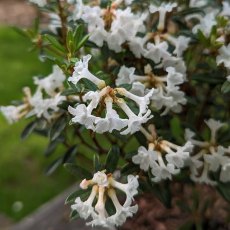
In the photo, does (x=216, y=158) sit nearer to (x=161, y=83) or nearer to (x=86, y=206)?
(x=161, y=83)

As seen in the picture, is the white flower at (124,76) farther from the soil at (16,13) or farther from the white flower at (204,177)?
the soil at (16,13)

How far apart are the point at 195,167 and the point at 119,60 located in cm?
34

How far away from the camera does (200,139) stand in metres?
1.64

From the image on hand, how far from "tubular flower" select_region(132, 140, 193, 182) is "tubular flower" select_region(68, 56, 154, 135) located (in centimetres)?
15

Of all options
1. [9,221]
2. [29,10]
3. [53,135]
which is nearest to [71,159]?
[53,135]

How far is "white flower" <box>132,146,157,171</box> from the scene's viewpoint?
1403 mm

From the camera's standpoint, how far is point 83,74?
48.3 inches

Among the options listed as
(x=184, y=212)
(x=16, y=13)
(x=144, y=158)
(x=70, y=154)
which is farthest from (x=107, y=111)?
(x=16, y=13)

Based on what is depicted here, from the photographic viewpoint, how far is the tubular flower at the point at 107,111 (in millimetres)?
1189

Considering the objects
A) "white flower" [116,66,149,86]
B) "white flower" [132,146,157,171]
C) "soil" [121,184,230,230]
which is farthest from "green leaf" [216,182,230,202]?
"white flower" [116,66,149,86]

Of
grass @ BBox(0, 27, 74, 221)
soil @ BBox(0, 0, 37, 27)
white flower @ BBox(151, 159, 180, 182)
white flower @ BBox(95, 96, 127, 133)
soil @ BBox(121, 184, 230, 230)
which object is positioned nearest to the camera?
white flower @ BBox(95, 96, 127, 133)

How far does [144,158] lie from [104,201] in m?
0.19

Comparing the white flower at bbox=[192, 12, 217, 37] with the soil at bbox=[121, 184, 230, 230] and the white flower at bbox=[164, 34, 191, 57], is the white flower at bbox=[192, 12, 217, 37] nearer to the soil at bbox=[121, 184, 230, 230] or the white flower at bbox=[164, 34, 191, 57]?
the white flower at bbox=[164, 34, 191, 57]

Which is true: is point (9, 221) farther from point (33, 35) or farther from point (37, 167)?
point (33, 35)
